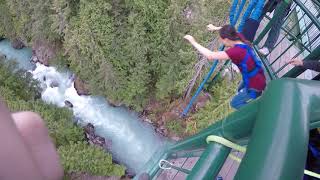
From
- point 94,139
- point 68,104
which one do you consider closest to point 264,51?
point 94,139

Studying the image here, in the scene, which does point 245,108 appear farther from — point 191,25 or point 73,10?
point 73,10

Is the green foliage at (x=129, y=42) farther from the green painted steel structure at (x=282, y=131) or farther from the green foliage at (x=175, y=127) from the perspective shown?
the green painted steel structure at (x=282, y=131)

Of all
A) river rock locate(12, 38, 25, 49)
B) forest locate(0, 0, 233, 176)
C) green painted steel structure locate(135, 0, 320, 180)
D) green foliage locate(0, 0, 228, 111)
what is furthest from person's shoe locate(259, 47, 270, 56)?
river rock locate(12, 38, 25, 49)

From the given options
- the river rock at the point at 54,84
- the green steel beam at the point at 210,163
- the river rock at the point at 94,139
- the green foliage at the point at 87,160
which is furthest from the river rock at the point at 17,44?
the green steel beam at the point at 210,163

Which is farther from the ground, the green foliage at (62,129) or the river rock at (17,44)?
the river rock at (17,44)

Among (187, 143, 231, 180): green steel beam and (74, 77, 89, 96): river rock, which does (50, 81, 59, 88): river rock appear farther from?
(187, 143, 231, 180): green steel beam

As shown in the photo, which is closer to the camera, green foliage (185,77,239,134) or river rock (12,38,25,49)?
green foliage (185,77,239,134)

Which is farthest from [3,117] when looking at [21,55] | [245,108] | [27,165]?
[21,55]
